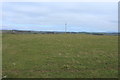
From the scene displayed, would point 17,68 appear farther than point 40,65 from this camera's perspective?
No

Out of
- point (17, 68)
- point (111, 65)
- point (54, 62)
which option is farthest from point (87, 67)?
point (17, 68)

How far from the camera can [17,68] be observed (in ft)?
37.7

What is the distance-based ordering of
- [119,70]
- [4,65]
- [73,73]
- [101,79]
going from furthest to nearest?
[4,65] → [119,70] → [73,73] → [101,79]

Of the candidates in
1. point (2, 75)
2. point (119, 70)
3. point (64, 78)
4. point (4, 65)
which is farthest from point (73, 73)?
point (4, 65)

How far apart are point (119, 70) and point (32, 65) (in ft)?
14.4

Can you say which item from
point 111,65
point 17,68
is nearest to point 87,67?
point 111,65

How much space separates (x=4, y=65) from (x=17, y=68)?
1.03 meters

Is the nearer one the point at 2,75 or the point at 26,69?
the point at 2,75

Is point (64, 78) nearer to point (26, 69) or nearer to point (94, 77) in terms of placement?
point (94, 77)

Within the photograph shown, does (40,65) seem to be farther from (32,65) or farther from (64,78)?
(64,78)

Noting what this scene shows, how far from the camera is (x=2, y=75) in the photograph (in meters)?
9.88

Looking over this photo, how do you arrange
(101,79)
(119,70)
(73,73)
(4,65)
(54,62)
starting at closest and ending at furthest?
(101,79), (73,73), (119,70), (4,65), (54,62)

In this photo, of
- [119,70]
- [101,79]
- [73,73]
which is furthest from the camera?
[119,70]

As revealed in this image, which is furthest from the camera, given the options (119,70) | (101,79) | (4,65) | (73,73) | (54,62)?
(54,62)
